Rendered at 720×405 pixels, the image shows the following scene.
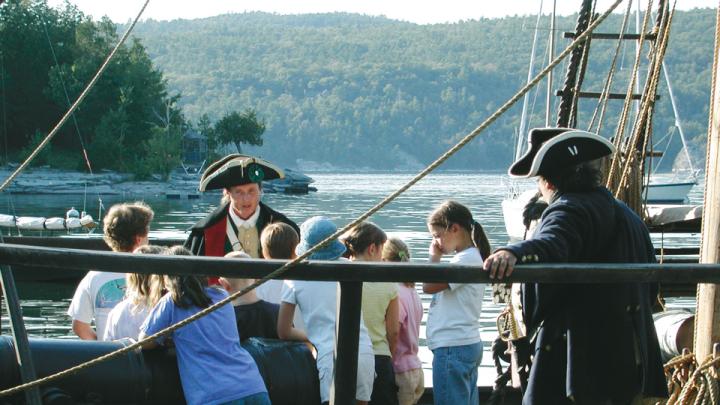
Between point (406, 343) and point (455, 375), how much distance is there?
1.38 ft

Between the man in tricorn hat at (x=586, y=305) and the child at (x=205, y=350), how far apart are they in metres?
0.92

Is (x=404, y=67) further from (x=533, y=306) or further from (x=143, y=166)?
(x=533, y=306)

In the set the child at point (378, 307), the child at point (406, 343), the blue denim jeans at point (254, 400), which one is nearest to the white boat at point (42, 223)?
the child at point (406, 343)

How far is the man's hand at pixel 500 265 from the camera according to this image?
9.90 ft

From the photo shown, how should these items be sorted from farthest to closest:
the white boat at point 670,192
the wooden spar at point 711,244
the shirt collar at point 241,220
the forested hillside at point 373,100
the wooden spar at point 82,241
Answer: the forested hillside at point 373,100 → the white boat at point 670,192 → the wooden spar at point 82,241 → the shirt collar at point 241,220 → the wooden spar at point 711,244

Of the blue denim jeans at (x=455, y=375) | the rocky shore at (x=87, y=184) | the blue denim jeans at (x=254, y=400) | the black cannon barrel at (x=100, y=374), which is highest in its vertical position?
the black cannon barrel at (x=100, y=374)

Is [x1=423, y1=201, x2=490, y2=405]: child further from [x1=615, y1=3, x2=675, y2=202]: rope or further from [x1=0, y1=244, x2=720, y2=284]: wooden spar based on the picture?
[x1=615, y1=3, x2=675, y2=202]: rope

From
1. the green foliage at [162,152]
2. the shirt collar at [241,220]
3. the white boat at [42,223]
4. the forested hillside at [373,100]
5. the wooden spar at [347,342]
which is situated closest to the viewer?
the wooden spar at [347,342]

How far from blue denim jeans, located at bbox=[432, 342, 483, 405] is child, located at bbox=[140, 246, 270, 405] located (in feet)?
3.65

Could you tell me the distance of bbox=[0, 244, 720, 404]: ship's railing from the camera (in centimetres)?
304

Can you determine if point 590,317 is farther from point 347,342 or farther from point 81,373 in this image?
point 81,373

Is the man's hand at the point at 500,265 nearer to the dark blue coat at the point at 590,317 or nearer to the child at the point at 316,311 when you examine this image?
the dark blue coat at the point at 590,317

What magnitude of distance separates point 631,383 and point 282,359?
1236 mm

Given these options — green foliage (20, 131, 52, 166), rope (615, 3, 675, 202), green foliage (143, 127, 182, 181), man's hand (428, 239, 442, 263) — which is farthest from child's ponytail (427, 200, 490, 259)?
green foliage (143, 127, 182, 181)
